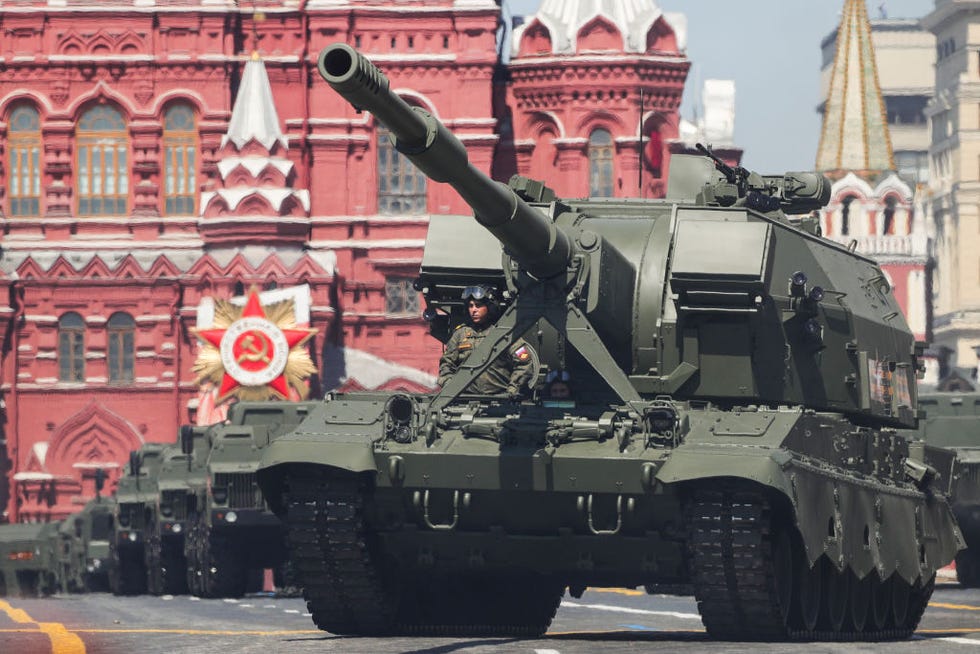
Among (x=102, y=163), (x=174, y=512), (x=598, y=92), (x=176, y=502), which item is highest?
(x=598, y=92)

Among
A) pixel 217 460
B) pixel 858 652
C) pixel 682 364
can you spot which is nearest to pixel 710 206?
pixel 682 364

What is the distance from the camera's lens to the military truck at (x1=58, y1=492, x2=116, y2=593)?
4725cm

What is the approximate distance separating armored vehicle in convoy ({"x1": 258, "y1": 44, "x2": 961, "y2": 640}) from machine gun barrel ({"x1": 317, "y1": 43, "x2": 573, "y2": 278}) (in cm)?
3

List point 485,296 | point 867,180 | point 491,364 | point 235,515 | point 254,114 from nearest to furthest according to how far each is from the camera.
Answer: point 491,364 < point 485,296 < point 235,515 < point 254,114 < point 867,180

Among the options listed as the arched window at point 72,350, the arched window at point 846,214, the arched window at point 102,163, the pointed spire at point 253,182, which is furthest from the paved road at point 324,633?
the arched window at point 846,214

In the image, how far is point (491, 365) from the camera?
20172 mm

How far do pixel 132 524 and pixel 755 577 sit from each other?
81.5 ft

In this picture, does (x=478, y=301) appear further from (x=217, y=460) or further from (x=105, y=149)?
(x=105, y=149)

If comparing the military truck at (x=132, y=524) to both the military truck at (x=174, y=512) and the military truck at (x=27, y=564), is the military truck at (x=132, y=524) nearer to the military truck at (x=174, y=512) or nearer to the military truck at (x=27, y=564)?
the military truck at (x=174, y=512)

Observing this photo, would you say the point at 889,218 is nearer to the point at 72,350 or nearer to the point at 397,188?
the point at 397,188

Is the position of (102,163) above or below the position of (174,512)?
above

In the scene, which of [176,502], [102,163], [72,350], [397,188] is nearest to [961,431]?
[176,502]

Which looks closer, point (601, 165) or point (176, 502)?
point (176, 502)

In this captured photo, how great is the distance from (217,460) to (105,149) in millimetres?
34166
